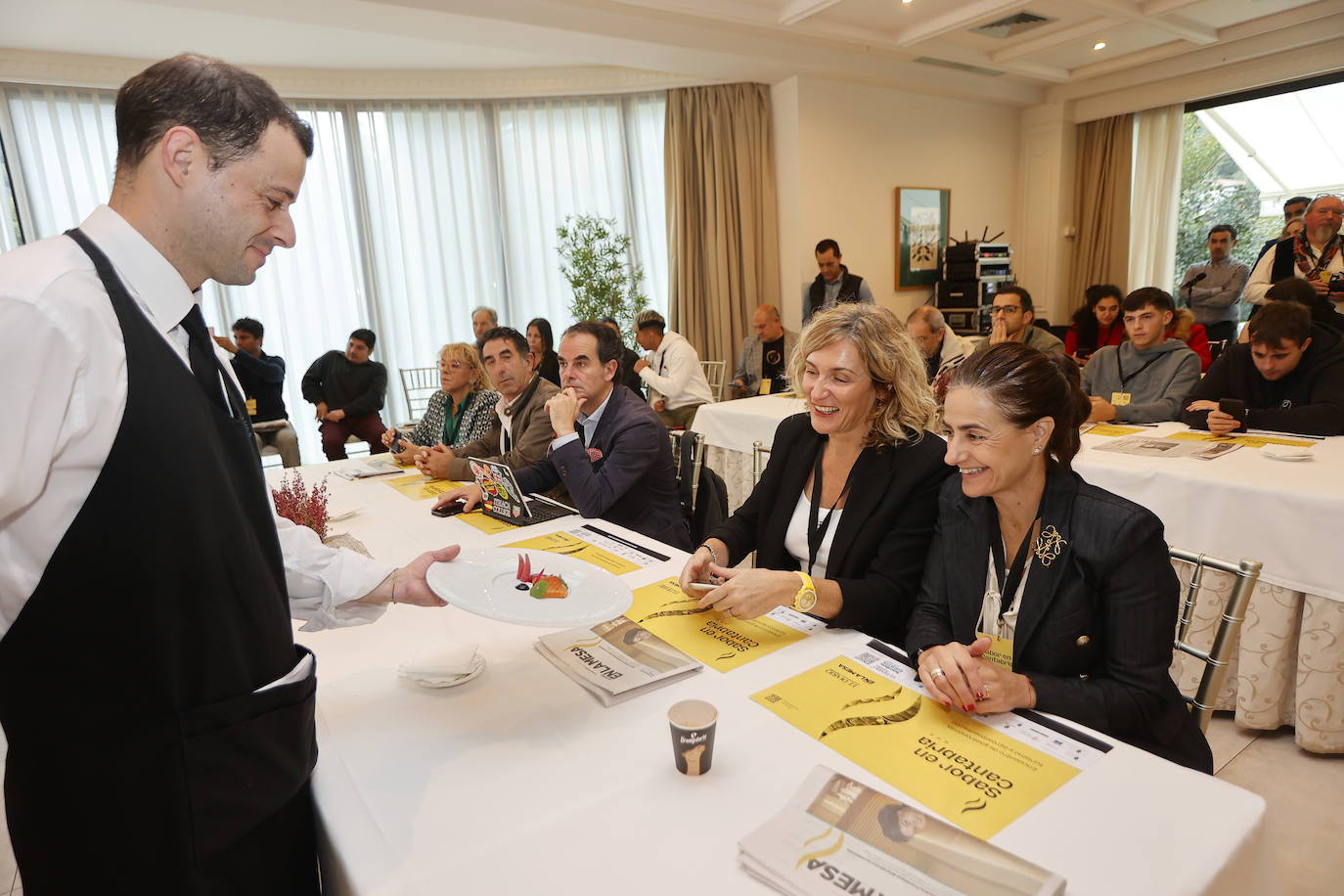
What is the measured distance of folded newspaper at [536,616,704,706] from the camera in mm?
1196

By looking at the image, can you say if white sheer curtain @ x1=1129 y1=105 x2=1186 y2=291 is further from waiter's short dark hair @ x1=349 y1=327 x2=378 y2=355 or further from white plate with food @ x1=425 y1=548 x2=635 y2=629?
white plate with food @ x1=425 y1=548 x2=635 y2=629

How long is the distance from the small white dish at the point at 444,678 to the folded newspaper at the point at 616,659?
128 mm

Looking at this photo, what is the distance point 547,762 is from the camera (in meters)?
1.02

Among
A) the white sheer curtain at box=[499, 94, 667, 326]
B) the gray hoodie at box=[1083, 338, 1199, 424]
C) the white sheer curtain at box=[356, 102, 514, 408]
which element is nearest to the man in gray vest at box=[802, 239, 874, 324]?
the white sheer curtain at box=[499, 94, 667, 326]

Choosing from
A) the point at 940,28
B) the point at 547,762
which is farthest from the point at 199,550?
the point at 940,28

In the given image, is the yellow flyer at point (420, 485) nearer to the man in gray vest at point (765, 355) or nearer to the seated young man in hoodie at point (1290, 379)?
the seated young man in hoodie at point (1290, 379)

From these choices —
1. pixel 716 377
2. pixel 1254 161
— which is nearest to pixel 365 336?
pixel 716 377

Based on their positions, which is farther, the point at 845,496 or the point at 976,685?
the point at 845,496

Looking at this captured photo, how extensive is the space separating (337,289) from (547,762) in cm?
660

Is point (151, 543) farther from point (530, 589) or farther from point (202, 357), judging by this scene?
point (530, 589)

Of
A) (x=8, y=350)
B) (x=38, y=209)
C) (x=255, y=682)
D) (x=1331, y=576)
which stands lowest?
(x=1331, y=576)

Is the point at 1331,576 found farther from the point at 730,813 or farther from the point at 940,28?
the point at 940,28

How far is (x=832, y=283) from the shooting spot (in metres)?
6.30

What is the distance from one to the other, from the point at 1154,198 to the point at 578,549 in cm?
798
